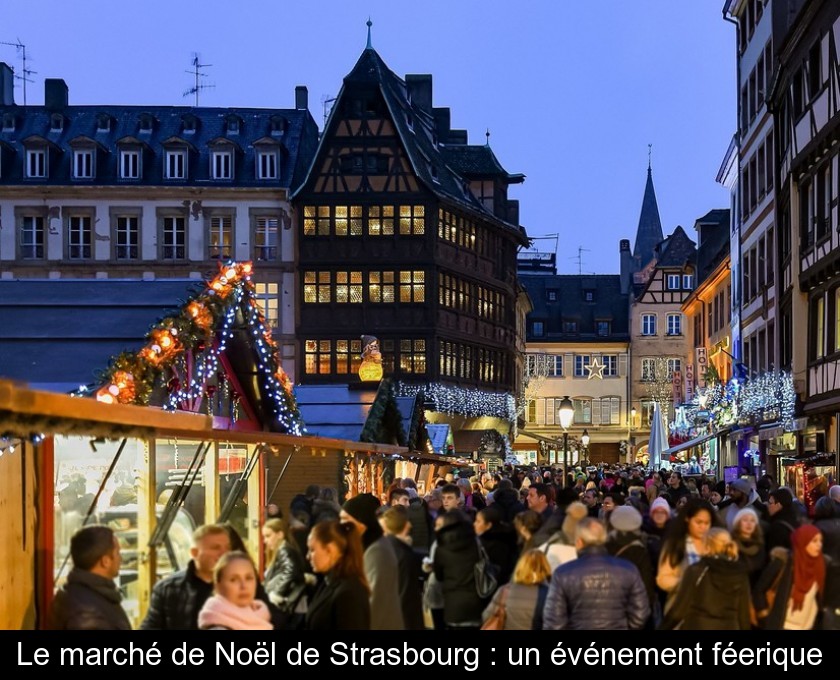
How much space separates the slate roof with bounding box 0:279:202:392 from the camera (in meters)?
13.8

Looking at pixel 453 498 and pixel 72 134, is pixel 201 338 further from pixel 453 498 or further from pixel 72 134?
pixel 72 134

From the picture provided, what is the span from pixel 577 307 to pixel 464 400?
133 feet

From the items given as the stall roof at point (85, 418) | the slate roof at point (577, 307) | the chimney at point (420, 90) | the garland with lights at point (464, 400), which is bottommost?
the stall roof at point (85, 418)

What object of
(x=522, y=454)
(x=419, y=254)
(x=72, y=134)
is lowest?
(x=522, y=454)

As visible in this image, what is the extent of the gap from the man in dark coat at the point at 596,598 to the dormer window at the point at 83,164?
51.3m

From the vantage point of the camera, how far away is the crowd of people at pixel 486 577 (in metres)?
7.52

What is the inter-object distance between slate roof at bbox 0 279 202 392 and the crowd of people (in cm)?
254

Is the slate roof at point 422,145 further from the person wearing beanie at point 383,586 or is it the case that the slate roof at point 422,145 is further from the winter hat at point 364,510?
the person wearing beanie at point 383,586

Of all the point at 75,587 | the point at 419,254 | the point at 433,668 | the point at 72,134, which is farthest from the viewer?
the point at 72,134

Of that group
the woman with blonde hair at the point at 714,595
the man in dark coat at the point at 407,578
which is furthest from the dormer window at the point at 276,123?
the woman with blonde hair at the point at 714,595

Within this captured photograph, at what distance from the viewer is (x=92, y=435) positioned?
8180 mm

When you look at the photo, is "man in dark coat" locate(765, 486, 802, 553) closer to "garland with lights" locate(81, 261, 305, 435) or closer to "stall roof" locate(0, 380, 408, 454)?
"stall roof" locate(0, 380, 408, 454)

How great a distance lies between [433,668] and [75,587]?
1904 millimetres

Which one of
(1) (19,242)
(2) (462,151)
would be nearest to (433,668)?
(1) (19,242)
